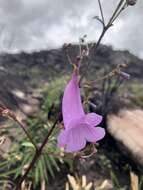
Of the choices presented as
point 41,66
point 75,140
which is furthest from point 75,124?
point 41,66

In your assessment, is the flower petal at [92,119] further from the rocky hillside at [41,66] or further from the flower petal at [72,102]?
the rocky hillside at [41,66]

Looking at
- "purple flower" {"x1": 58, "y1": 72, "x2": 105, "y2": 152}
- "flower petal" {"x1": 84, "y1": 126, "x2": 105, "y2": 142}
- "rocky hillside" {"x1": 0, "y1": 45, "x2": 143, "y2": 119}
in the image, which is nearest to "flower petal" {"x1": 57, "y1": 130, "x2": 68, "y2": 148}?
"purple flower" {"x1": 58, "y1": 72, "x2": 105, "y2": 152}

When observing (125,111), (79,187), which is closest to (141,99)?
(125,111)

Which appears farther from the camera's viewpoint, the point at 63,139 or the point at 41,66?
the point at 41,66

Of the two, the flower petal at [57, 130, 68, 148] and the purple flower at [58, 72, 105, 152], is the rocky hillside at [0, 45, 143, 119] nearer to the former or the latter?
the purple flower at [58, 72, 105, 152]

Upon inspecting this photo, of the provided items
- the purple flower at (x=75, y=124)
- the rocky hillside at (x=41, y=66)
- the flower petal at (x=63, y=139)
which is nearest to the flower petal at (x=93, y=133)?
the purple flower at (x=75, y=124)

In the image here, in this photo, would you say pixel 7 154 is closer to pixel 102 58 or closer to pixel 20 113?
pixel 20 113

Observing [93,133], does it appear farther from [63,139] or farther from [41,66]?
[41,66]
